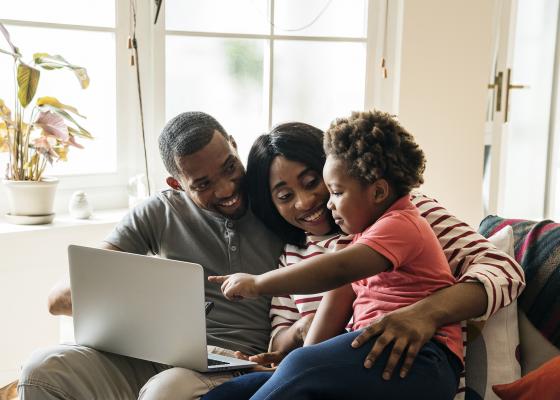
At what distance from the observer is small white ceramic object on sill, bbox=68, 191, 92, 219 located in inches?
96.2

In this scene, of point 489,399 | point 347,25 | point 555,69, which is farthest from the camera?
point 555,69

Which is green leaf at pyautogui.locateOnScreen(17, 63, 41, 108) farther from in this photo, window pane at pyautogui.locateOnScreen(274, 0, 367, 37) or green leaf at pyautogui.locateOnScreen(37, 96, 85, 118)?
window pane at pyautogui.locateOnScreen(274, 0, 367, 37)

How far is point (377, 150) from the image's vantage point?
145 cm

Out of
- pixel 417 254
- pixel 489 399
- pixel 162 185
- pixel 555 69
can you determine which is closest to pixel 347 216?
pixel 417 254

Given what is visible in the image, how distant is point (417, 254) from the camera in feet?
4.57

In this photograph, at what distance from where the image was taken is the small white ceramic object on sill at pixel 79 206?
2443 mm

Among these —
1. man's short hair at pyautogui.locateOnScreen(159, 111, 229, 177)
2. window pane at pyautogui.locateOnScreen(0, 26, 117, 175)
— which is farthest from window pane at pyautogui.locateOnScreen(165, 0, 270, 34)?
man's short hair at pyautogui.locateOnScreen(159, 111, 229, 177)

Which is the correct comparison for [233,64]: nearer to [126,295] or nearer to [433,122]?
[433,122]

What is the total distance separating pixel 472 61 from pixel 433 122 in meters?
0.32

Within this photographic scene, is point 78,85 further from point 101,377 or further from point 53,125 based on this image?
point 101,377

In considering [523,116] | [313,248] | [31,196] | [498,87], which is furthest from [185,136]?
[523,116]

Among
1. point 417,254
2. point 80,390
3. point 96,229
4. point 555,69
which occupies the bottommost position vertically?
point 80,390

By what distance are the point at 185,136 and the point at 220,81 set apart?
1.05 m

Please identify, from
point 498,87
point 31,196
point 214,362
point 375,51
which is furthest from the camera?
point 498,87
